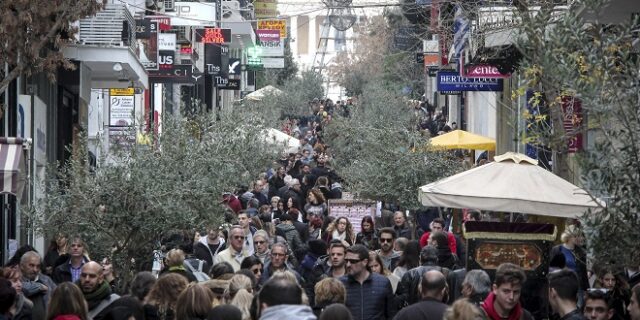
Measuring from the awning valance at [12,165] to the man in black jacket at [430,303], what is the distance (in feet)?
13.3

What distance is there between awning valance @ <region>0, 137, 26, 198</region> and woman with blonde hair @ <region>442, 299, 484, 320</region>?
17.2 ft

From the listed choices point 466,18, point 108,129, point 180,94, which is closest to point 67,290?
point 466,18

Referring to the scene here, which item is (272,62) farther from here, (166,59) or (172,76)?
(172,76)

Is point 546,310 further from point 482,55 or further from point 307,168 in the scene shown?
point 307,168

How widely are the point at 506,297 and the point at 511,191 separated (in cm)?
527

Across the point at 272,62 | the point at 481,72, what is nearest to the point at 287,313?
the point at 481,72

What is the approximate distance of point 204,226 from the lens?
55.5 feet

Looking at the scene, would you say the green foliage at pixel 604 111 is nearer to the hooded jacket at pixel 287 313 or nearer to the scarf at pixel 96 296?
the hooded jacket at pixel 287 313

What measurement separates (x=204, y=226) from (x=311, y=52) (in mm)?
134726

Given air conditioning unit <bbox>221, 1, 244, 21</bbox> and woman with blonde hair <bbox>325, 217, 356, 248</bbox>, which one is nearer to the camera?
woman with blonde hair <bbox>325, 217, 356, 248</bbox>

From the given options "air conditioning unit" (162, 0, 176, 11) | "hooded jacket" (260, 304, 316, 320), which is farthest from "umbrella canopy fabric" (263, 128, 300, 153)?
"hooded jacket" (260, 304, 316, 320)

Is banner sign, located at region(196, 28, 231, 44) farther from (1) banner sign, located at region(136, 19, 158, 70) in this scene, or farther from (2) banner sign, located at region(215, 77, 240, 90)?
(1) banner sign, located at region(136, 19, 158, 70)

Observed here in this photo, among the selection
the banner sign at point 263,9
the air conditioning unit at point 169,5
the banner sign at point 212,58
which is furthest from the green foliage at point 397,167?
the banner sign at point 263,9

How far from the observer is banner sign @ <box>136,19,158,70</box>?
96.7ft
